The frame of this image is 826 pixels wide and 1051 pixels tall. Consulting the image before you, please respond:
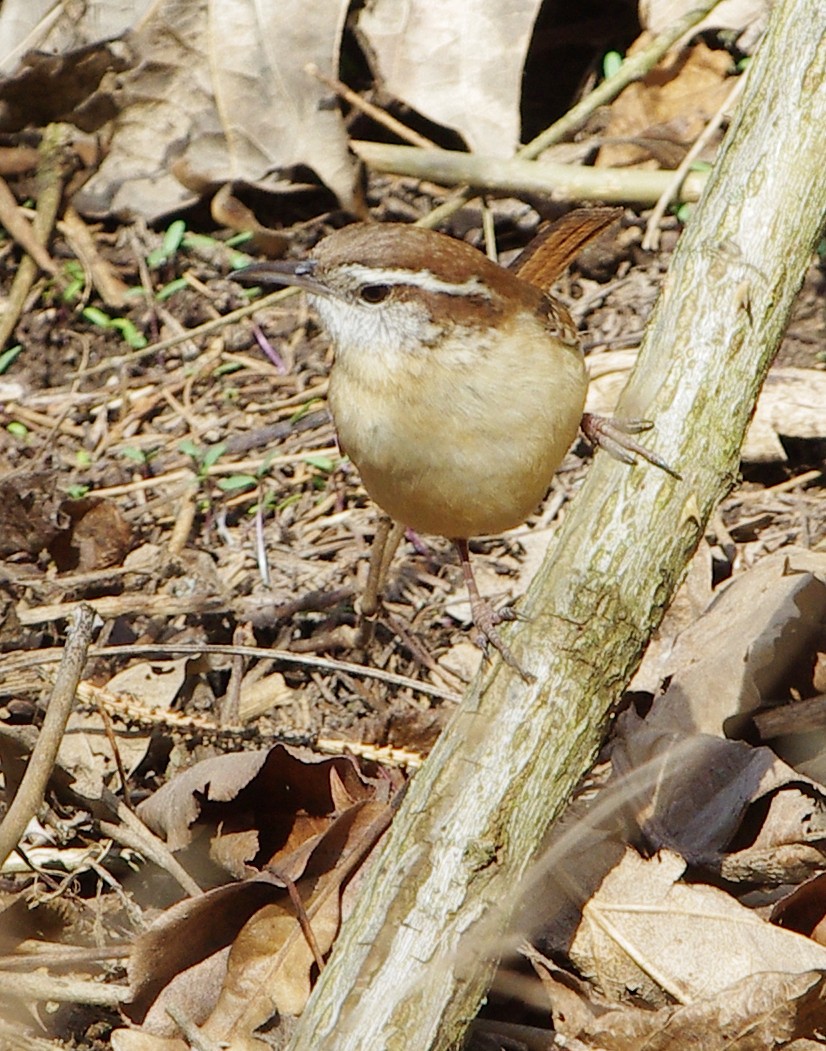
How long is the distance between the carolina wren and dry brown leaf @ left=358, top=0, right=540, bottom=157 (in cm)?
231

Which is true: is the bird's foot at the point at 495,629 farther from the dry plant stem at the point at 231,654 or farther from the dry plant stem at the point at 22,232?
the dry plant stem at the point at 22,232

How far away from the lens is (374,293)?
3.74 m

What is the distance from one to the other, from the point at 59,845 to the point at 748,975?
1.91 meters

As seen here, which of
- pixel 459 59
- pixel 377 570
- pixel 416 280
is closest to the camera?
pixel 416 280

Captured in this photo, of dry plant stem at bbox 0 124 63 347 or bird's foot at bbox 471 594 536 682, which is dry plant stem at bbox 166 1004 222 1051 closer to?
bird's foot at bbox 471 594 536 682

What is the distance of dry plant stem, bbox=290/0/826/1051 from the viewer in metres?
2.70

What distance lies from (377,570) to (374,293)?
0.94m

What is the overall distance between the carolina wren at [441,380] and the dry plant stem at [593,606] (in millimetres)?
356

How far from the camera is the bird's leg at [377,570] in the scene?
13.9ft

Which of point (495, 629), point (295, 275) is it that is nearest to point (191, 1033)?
point (495, 629)

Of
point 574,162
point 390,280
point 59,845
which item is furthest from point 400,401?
point 574,162

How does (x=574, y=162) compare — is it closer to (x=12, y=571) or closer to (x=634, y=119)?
(x=634, y=119)

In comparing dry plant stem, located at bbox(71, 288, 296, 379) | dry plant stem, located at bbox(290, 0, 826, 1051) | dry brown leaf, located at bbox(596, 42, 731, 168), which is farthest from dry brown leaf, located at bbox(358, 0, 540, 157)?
dry plant stem, located at bbox(290, 0, 826, 1051)

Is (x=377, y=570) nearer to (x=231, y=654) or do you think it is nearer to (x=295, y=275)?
(x=231, y=654)
